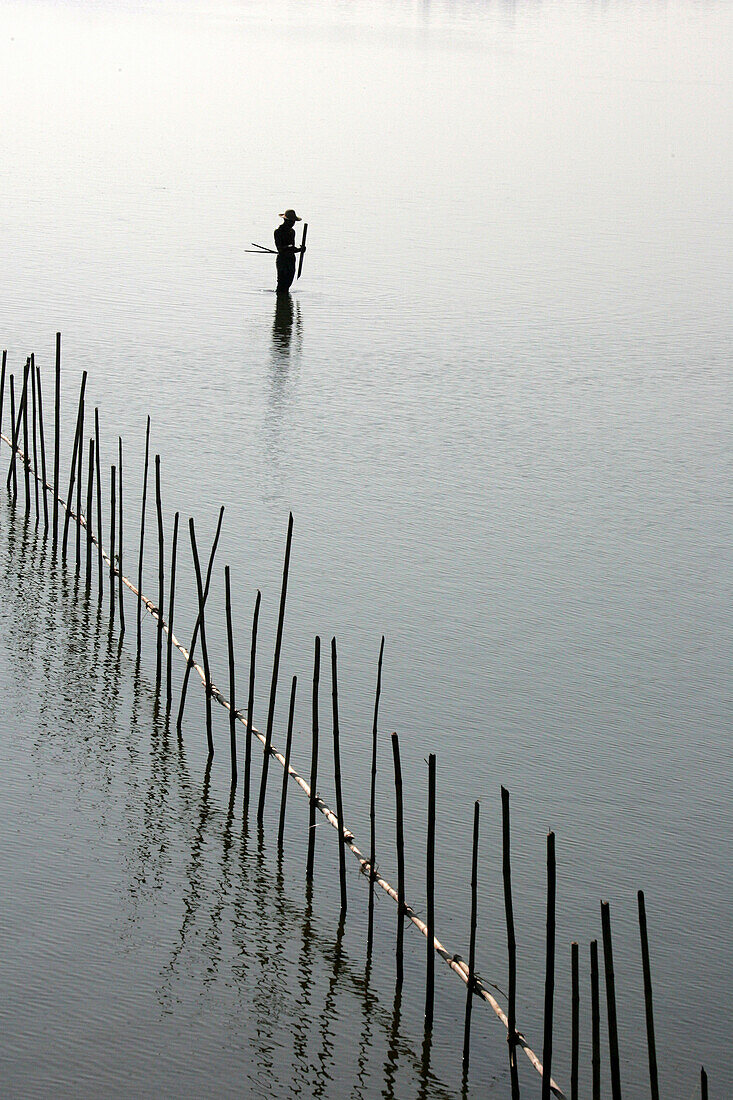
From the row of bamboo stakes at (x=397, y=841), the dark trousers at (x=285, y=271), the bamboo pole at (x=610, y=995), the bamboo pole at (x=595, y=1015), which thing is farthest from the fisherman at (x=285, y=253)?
the bamboo pole at (x=610, y=995)

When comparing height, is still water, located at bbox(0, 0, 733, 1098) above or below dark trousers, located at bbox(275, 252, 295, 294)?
below

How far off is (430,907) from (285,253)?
1467 centimetres

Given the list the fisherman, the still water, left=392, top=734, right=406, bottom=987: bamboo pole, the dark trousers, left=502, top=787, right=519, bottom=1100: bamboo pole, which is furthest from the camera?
the dark trousers

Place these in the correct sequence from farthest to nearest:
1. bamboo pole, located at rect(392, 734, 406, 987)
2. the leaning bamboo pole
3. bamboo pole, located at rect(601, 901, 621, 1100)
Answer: bamboo pole, located at rect(392, 734, 406, 987)
the leaning bamboo pole
bamboo pole, located at rect(601, 901, 621, 1100)

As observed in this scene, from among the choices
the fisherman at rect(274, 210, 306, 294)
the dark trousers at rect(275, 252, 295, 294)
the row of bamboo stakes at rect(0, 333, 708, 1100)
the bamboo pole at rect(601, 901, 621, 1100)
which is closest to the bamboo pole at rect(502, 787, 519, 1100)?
the row of bamboo stakes at rect(0, 333, 708, 1100)

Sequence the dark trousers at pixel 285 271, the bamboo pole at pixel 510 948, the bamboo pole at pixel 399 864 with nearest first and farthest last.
Result: the bamboo pole at pixel 510 948
the bamboo pole at pixel 399 864
the dark trousers at pixel 285 271

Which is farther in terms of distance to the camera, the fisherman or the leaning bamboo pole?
the fisherman

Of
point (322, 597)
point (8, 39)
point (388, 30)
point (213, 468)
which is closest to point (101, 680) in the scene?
point (322, 597)

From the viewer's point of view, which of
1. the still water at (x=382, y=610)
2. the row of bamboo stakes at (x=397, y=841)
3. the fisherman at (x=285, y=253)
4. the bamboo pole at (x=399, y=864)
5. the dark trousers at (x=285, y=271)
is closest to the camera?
the row of bamboo stakes at (x=397, y=841)

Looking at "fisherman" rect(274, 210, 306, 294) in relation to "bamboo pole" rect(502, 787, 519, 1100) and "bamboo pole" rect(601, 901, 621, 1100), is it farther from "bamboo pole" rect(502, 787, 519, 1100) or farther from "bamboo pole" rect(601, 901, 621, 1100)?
"bamboo pole" rect(601, 901, 621, 1100)

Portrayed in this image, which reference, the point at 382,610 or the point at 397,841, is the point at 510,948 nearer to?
the point at 397,841

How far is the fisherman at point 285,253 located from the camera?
19.2 metres

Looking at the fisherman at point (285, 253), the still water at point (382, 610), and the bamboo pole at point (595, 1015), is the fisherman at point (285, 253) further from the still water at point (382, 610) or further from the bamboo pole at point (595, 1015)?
the bamboo pole at point (595, 1015)

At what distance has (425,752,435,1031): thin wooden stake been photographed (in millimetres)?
5801
